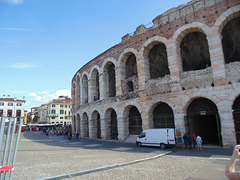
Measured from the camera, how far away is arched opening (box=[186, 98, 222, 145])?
14.2 m

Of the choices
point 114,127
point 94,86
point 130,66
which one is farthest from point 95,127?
point 130,66

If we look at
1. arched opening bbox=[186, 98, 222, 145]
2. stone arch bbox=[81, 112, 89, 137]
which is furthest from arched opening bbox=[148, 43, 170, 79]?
stone arch bbox=[81, 112, 89, 137]

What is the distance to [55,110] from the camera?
6788cm

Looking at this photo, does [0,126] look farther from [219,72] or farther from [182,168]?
[219,72]

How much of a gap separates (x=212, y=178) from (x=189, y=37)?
1510cm

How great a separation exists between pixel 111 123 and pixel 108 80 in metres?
5.82

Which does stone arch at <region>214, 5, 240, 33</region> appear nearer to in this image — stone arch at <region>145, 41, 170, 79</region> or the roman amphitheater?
the roman amphitheater

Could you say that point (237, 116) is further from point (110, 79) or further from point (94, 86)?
point (94, 86)

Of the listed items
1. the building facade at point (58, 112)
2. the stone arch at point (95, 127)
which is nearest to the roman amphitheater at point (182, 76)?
the stone arch at point (95, 127)

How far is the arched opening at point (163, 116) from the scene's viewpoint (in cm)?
1647

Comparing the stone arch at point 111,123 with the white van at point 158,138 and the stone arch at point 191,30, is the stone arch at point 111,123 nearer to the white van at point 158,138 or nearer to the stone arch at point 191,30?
the white van at point 158,138

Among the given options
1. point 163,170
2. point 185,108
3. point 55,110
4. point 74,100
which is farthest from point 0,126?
point 55,110

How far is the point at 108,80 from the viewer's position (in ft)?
76.8

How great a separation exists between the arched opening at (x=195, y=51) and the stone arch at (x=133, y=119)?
770 centimetres
